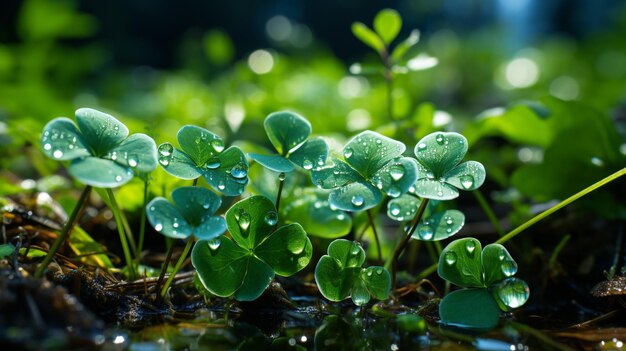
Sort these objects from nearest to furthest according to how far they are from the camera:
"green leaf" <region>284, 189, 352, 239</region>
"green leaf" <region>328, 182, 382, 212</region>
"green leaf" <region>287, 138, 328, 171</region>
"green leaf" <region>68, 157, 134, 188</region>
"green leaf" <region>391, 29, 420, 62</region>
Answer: "green leaf" <region>68, 157, 134, 188</region> < "green leaf" <region>328, 182, 382, 212</region> < "green leaf" <region>287, 138, 328, 171</region> < "green leaf" <region>284, 189, 352, 239</region> < "green leaf" <region>391, 29, 420, 62</region>

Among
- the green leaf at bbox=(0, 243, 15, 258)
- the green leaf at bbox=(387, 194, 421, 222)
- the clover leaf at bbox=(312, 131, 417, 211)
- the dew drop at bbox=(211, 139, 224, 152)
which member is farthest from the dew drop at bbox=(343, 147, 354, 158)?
the green leaf at bbox=(0, 243, 15, 258)

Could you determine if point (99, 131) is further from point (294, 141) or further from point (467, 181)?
point (467, 181)

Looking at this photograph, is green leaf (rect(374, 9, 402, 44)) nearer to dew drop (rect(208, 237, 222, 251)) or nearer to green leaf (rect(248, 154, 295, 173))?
green leaf (rect(248, 154, 295, 173))

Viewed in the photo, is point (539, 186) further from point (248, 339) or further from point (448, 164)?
point (248, 339)

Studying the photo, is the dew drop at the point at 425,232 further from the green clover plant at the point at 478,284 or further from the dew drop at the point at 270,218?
the dew drop at the point at 270,218

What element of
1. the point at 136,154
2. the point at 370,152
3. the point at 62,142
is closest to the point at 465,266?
the point at 370,152

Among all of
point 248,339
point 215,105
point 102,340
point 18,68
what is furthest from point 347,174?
point 18,68
